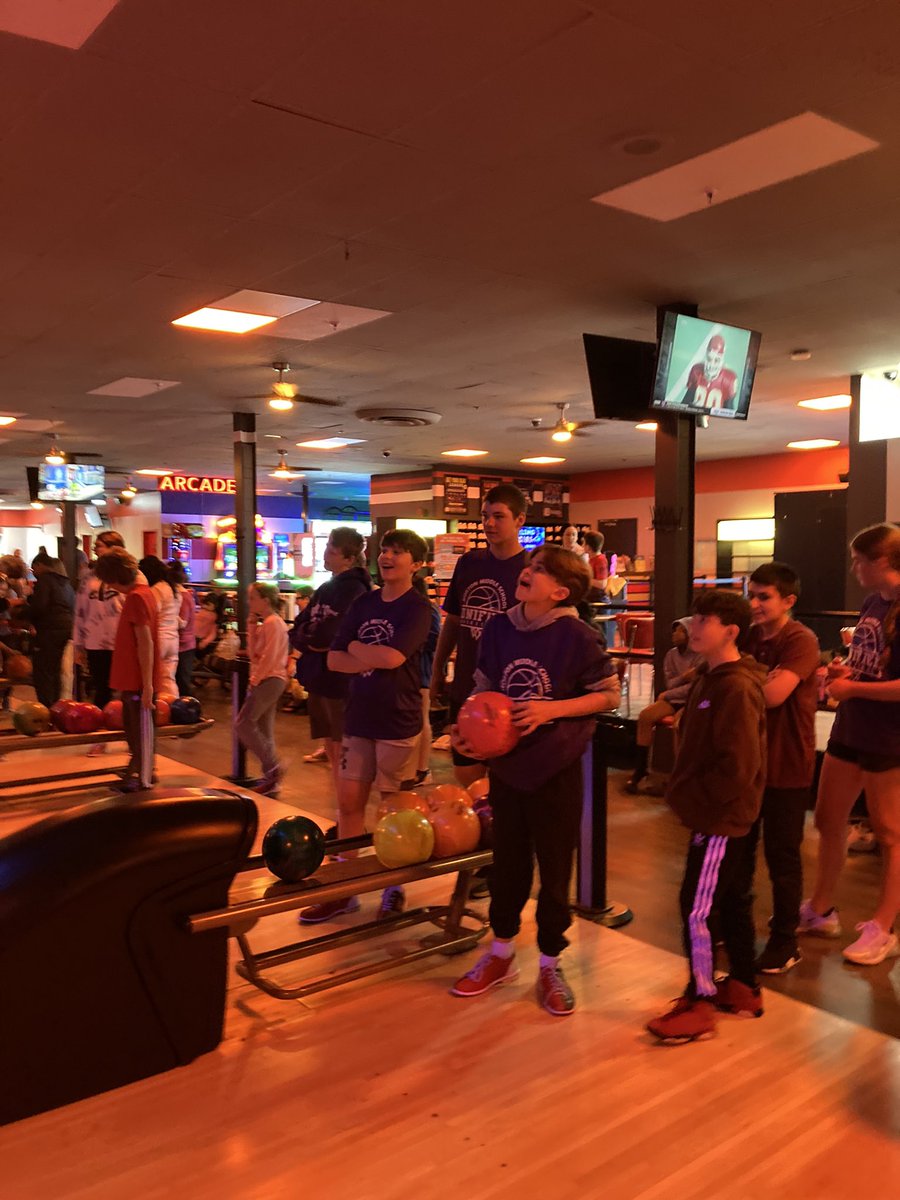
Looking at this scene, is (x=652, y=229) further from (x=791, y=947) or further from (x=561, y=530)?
(x=561, y=530)

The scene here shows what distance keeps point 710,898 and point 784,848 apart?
0.72 metres

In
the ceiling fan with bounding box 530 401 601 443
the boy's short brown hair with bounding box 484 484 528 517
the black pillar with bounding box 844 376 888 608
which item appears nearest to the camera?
the boy's short brown hair with bounding box 484 484 528 517

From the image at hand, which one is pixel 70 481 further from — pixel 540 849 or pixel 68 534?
pixel 540 849

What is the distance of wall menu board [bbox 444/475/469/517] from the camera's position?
49.9ft

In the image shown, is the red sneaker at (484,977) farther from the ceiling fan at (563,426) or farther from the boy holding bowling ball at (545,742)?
Answer: the ceiling fan at (563,426)

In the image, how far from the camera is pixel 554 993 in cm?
271

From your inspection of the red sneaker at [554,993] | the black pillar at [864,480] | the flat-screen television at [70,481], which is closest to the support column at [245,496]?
the flat-screen television at [70,481]

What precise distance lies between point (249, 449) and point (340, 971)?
798 centimetres

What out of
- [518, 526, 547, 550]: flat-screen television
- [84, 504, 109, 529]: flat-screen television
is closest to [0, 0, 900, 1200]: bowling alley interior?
[518, 526, 547, 550]: flat-screen television

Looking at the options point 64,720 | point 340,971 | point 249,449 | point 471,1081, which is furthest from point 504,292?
point 249,449

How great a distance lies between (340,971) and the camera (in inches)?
118

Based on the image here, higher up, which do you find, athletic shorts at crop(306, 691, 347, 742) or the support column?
the support column

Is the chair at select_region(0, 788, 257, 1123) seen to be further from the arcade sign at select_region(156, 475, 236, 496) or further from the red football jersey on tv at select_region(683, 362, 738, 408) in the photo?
the arcade sign at select_region(156, 475, 236, 496)

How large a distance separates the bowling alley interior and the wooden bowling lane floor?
0.04ft
